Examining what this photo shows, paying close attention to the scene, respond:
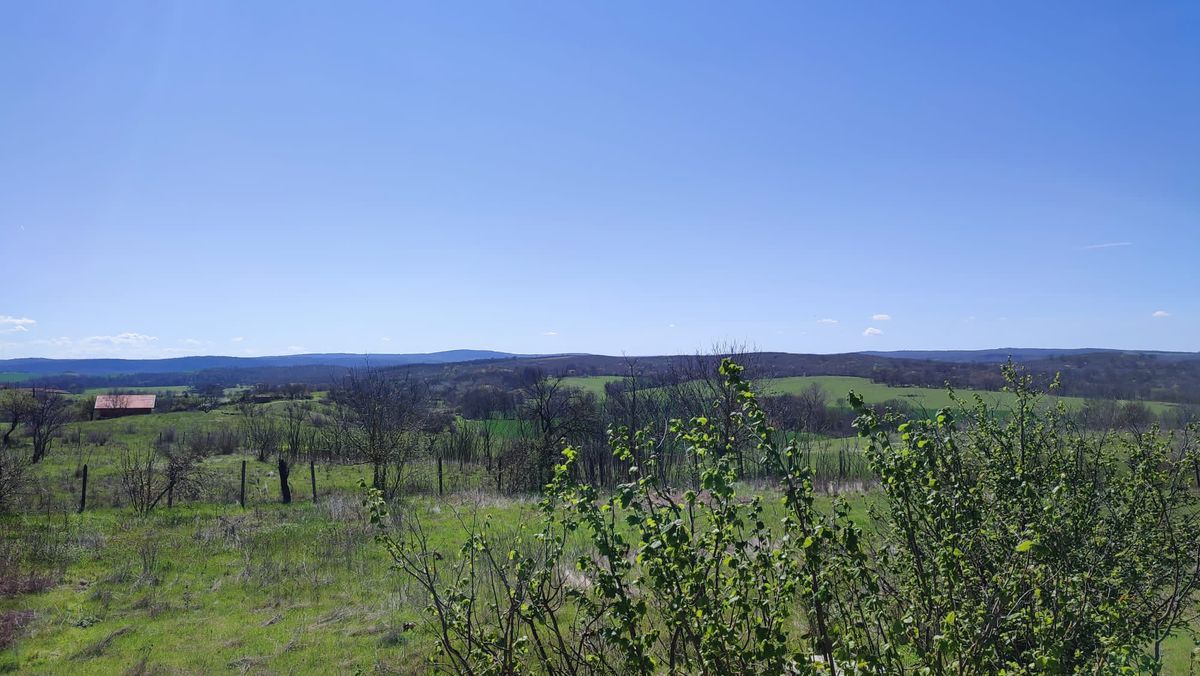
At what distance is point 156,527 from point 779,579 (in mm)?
21337

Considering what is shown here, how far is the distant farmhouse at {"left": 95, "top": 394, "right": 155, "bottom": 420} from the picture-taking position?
211 feet

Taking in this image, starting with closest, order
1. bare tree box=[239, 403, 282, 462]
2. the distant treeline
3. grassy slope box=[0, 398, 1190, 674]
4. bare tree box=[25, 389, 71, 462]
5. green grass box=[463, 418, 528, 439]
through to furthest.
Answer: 1. grassy slope box=[0, 398, 1190, 674]
2. the distant treeline
3. bare tree box=[25, 389, 71, 462]
4. bare tree box=[239, 403, 282, 462]
5. green grass box=[463, 418, 528, 439]

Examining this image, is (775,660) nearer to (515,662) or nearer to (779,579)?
(779,579)

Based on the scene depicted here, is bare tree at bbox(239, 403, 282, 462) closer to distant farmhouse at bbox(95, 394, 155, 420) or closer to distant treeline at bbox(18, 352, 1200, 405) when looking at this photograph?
distant treeline at bbox(18, 352, 1200, 405)

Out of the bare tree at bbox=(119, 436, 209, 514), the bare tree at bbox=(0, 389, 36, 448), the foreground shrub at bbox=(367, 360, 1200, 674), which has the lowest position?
the bare tree at bbox=(119, 436, 209, 514)

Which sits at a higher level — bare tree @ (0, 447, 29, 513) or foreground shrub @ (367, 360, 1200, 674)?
foreground shrub @ (367, 360, 1200, 674)

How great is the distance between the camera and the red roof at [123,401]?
65562 mm

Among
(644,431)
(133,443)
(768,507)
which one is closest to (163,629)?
(644,431)

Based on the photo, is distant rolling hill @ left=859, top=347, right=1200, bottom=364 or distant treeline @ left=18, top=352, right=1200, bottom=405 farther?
distant rolling hill @ left=859, top=347, right=1200, bottom=364

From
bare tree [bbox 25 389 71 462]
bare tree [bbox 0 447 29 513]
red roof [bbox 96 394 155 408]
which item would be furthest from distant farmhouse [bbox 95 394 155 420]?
bare tree [bbox 0 447 29 513]

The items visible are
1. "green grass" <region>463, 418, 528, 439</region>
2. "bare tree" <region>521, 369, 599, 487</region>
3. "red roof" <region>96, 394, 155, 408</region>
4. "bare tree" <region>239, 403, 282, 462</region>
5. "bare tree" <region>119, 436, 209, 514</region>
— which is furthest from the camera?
"red roof" <region>96, 394, 155, 408</region>

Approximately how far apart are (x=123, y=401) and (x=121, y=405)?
141cm

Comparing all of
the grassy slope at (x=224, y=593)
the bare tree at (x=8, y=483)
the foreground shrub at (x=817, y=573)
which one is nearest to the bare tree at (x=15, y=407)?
the grassy slope at (x=224, y=593)

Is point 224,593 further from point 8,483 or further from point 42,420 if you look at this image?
point 42,420
